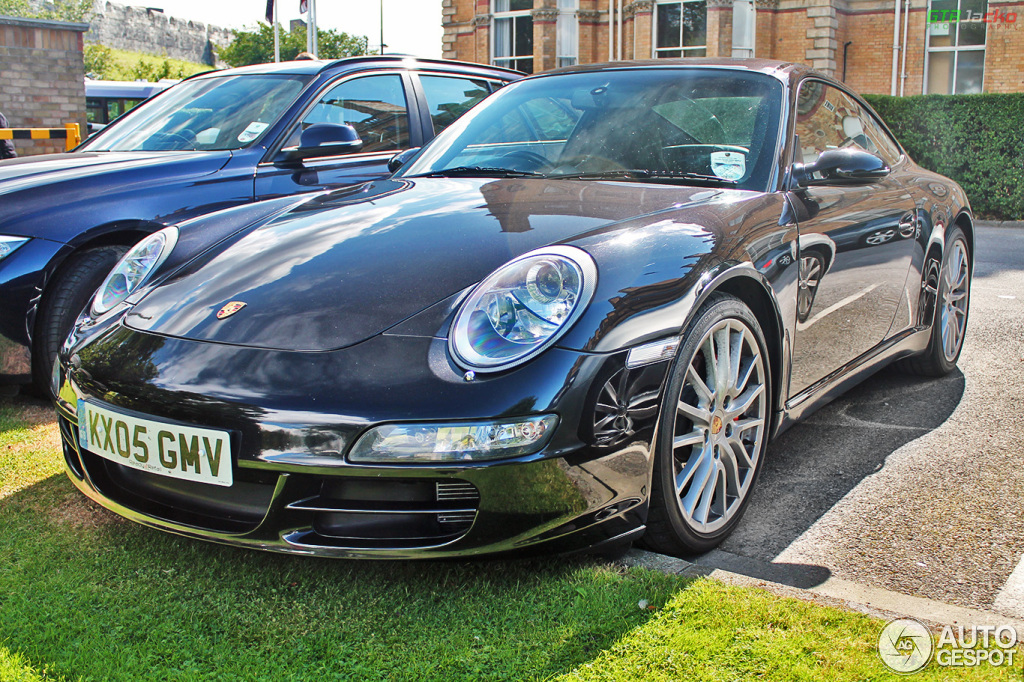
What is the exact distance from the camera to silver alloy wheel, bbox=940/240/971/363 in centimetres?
443

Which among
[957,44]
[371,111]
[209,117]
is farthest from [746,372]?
[957,44]

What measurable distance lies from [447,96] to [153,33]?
A: 5371cm

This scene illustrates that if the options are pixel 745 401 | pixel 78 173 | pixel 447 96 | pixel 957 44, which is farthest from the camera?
pixel 957 44

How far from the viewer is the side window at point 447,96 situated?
5.52 m

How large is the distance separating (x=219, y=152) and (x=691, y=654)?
3.49 m

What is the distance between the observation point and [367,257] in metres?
2.61

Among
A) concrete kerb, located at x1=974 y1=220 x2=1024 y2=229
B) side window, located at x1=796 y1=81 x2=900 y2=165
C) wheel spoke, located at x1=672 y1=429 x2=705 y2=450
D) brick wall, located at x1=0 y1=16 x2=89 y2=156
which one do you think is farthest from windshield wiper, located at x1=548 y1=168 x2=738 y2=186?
concrete kerb, located at x1=974 y1=220 x2=1024 y2=229

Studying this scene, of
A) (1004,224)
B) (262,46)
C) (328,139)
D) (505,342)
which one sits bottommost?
(1004,224)

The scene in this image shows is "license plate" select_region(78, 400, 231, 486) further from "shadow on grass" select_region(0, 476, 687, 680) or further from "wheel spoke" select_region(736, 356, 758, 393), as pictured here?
"wheel spoke" select_region(736, 356, 758, 393)

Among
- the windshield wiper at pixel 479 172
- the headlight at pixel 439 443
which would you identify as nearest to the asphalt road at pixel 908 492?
the headlight at pixel 439 443

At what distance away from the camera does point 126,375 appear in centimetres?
235

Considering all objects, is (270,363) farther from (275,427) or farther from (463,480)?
(463,480)

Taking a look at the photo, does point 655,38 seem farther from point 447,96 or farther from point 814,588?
point 814,588

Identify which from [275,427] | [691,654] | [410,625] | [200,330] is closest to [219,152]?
[200,330]
